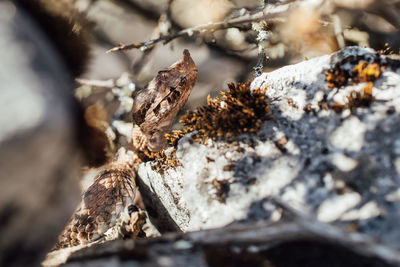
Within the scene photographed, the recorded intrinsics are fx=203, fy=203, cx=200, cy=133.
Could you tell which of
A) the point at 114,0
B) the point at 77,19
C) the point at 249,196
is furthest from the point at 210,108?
the point at 114,0

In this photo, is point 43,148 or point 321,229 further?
point 43,148

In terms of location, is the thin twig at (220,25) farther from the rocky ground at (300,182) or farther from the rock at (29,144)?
the rock at (29,144)

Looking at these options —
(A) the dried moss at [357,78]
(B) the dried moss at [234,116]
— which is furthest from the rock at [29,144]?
(A) the dried moss at [357,78]

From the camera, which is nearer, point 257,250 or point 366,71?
point 257,250

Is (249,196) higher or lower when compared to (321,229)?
higher

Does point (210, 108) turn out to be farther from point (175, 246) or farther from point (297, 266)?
point (297, 266)

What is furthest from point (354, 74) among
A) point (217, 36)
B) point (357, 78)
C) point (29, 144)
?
point (29, 144)

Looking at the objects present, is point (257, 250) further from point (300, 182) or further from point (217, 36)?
point (217, 36)
